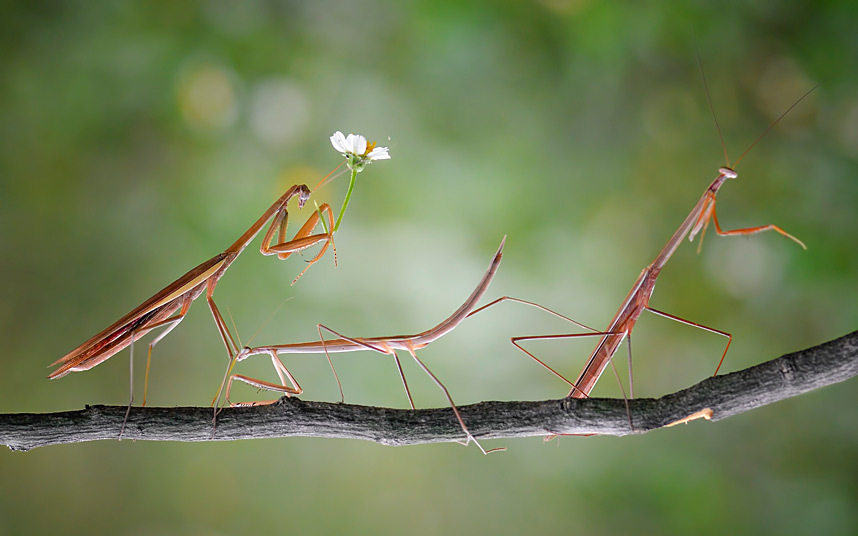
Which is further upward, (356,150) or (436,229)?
(436,229)

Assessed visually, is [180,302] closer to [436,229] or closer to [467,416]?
[467,416]

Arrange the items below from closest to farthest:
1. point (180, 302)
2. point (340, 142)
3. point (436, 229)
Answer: point (340, 142) < point (180, 302) < point (436, 229)

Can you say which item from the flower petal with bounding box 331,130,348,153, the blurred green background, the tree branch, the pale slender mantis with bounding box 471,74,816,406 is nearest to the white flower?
the flower petal with bounding box 331,130,348,153

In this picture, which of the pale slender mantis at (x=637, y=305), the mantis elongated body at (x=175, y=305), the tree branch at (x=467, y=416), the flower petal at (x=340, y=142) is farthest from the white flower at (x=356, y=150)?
the tree branch at (x=467, y=416)

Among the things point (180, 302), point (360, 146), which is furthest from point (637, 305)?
point (180, 302)

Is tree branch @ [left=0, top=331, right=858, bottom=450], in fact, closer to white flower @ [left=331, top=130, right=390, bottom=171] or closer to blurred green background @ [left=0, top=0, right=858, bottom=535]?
white flower @ [left=331, top=130, right=390, bottom=171]

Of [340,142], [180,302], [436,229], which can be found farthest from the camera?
[436,229]

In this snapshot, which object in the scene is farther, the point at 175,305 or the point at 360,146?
the point at 175,305

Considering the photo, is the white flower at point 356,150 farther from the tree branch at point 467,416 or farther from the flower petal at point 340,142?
the tree branch at point 467,416
